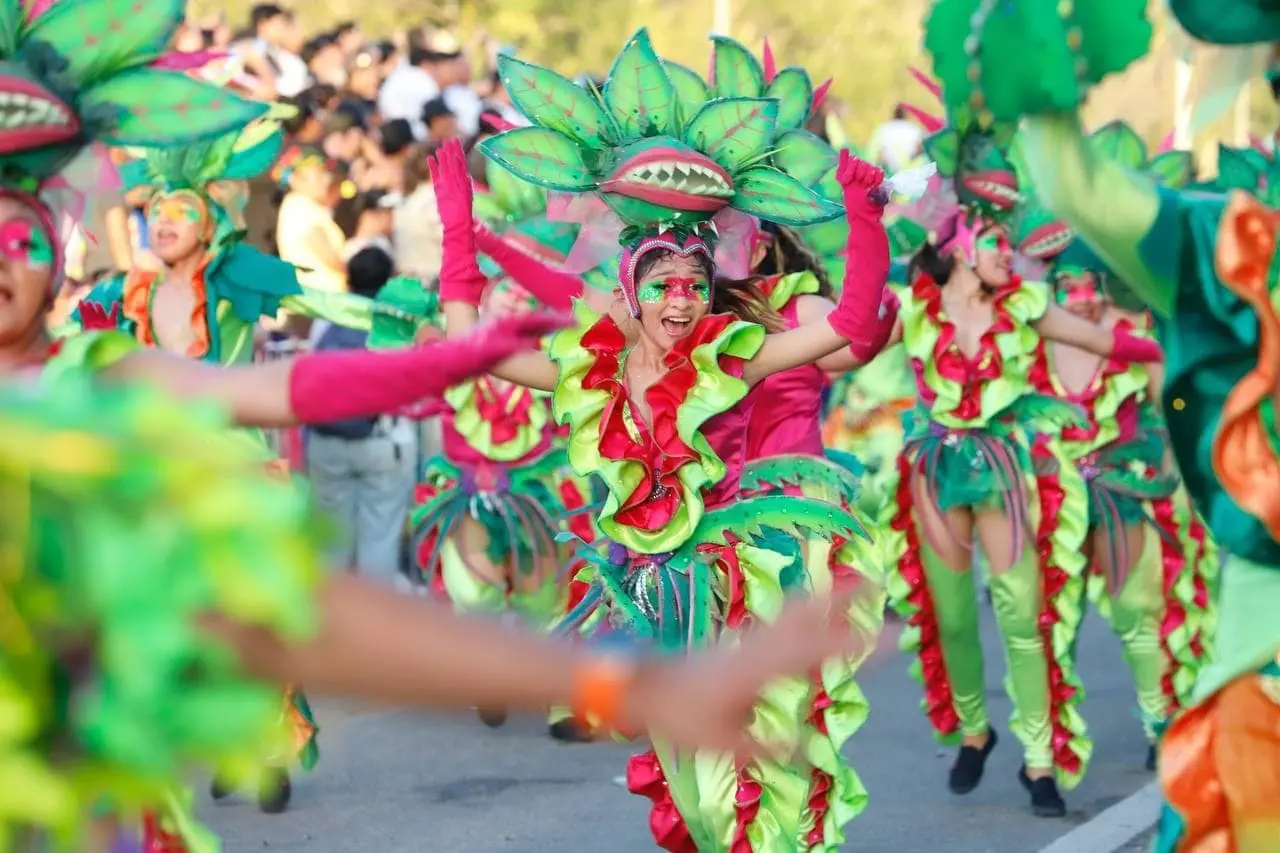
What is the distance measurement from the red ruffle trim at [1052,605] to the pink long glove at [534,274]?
1.83 metres

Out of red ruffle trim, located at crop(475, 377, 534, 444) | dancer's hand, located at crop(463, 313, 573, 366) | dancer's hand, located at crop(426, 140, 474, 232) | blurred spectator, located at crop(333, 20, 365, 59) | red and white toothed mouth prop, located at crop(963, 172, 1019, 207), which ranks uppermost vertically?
dancer's hand, located at crop(463, 313, 573, 366)

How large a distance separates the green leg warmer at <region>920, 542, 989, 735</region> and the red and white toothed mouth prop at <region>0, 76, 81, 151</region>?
4648 millimetres

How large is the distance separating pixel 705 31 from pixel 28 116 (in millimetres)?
29704

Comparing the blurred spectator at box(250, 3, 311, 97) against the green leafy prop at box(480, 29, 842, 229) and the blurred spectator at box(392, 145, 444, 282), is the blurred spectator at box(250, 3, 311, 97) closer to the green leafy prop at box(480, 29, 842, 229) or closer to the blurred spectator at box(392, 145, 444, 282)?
the blurred spectator at box(392, 145, 444, 282)

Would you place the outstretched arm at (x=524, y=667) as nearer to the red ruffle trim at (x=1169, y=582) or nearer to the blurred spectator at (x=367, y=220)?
the red ruffle trim at (x=1169, y=582)

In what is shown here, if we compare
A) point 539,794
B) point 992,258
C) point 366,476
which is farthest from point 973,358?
point 366,476

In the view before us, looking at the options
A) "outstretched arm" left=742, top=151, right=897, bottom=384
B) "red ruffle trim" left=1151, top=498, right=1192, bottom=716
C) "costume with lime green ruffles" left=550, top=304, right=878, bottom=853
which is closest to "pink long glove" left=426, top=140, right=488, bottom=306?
"costume with lime green ruffles" left=550, top=304, right=878, bottom=853

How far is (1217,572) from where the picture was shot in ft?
29.7

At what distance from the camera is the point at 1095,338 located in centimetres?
762

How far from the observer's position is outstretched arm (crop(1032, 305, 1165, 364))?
7.29 metres

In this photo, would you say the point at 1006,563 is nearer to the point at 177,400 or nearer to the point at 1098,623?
the point at 1098,623

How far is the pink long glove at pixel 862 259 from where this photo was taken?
17.3ft

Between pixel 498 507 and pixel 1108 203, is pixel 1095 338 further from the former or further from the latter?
pixel 1108 203

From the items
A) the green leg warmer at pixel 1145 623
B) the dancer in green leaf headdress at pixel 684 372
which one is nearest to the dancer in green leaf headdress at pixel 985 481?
the green leg warmer at pixel 1145 623
